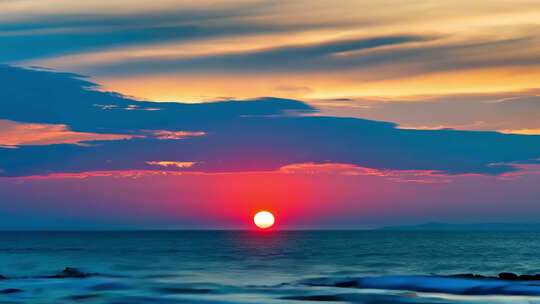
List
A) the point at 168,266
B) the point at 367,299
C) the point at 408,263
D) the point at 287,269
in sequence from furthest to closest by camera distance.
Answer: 1. the point at 408,263
2. the point at 168,266
3. the point at 287,269
4. the point at 367,299

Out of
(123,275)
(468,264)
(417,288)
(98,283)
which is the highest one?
(468,264)

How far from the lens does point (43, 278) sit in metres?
58.6

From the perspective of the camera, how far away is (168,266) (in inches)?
3187

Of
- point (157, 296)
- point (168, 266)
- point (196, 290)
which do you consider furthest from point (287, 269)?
point (157, 296)

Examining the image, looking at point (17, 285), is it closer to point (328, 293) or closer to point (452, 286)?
point (328, 293)

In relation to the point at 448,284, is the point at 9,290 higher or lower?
higher

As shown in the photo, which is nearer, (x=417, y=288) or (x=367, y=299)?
(x=367, y=299)

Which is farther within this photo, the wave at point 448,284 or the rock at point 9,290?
the wave at point 448,284

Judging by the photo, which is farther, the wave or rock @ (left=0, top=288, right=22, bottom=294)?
the wave

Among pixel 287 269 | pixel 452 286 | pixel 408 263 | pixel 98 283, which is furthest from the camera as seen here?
pixel 408 263

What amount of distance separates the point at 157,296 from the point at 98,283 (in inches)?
396

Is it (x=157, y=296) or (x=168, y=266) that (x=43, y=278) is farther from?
(x=168, y=266)

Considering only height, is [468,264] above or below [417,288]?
above

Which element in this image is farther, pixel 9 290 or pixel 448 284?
pixel 448 284
